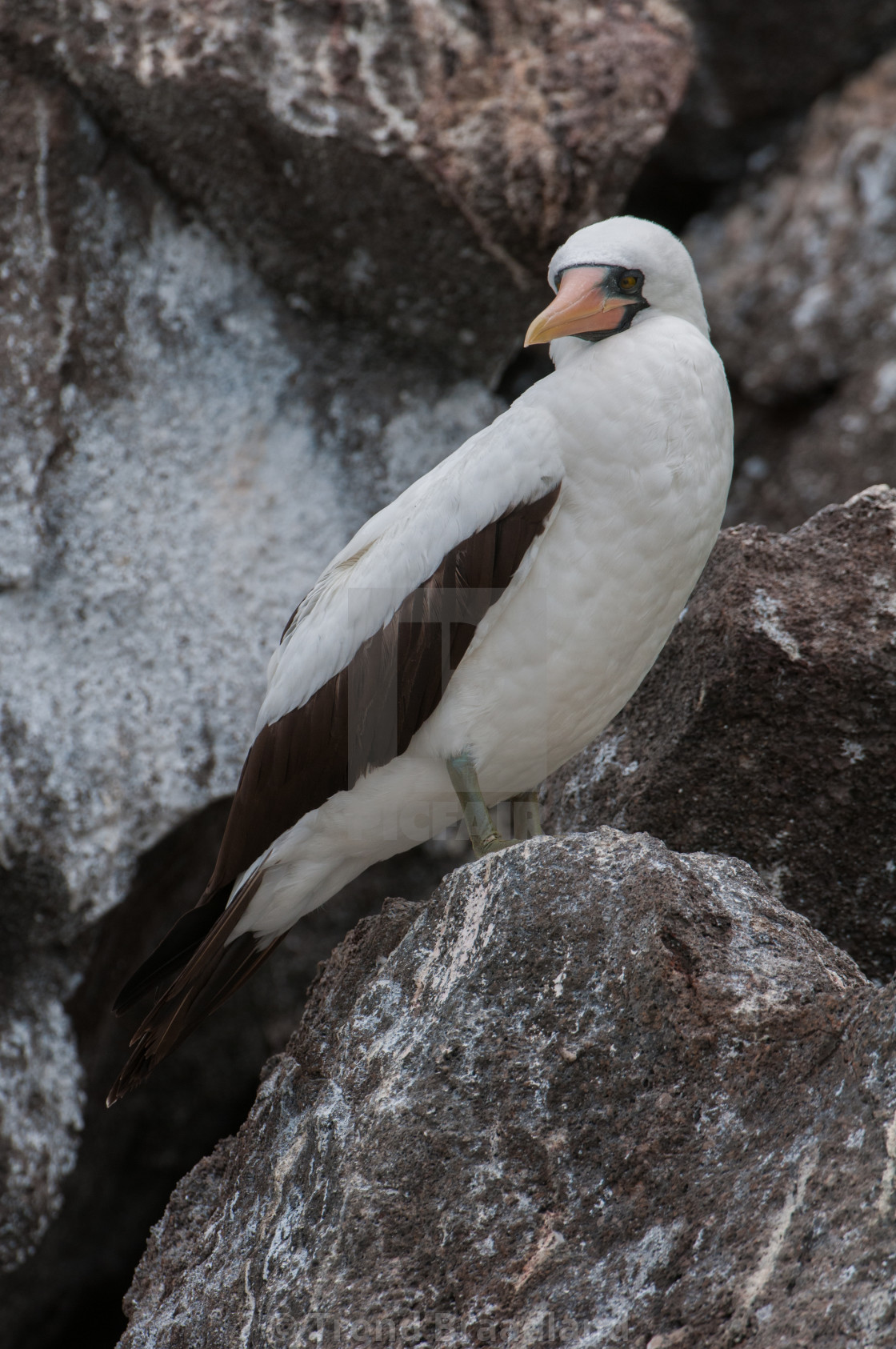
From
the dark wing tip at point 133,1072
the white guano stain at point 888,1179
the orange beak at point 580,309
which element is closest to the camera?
the white guano stain at point 888,1179

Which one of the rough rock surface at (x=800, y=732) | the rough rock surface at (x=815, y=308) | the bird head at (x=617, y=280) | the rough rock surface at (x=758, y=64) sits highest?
the bird head at (x=617, y=280)

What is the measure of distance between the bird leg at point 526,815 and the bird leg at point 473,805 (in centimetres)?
43

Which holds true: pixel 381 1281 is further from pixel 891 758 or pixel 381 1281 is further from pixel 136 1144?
pixel 136 1144

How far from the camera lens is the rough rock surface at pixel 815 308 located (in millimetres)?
6242

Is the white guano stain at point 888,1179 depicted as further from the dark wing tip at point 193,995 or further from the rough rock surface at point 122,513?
the rough rock surface at point 122,513

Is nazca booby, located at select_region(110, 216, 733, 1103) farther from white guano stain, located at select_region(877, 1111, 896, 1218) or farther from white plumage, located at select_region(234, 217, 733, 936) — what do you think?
white guano stain, located at select_region(877, 1111, 896, 1218)

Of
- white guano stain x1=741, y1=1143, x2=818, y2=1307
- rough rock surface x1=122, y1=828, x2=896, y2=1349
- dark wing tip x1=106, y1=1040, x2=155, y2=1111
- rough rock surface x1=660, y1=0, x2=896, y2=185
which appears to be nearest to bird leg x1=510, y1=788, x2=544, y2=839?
rough rock surface x1=122, y1=828, x2=896, y2=1349

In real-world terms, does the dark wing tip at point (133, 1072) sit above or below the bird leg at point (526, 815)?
above

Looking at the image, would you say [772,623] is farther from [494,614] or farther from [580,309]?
[580,309]

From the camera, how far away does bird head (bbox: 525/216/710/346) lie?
3.01 m

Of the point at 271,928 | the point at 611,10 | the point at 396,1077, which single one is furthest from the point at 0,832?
the point at 611,10

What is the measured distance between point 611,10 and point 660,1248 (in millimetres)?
4381

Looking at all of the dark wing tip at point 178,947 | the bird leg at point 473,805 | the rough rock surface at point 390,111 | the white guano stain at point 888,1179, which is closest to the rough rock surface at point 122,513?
the rough rock surface at point 390,111

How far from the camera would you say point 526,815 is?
3.46m
